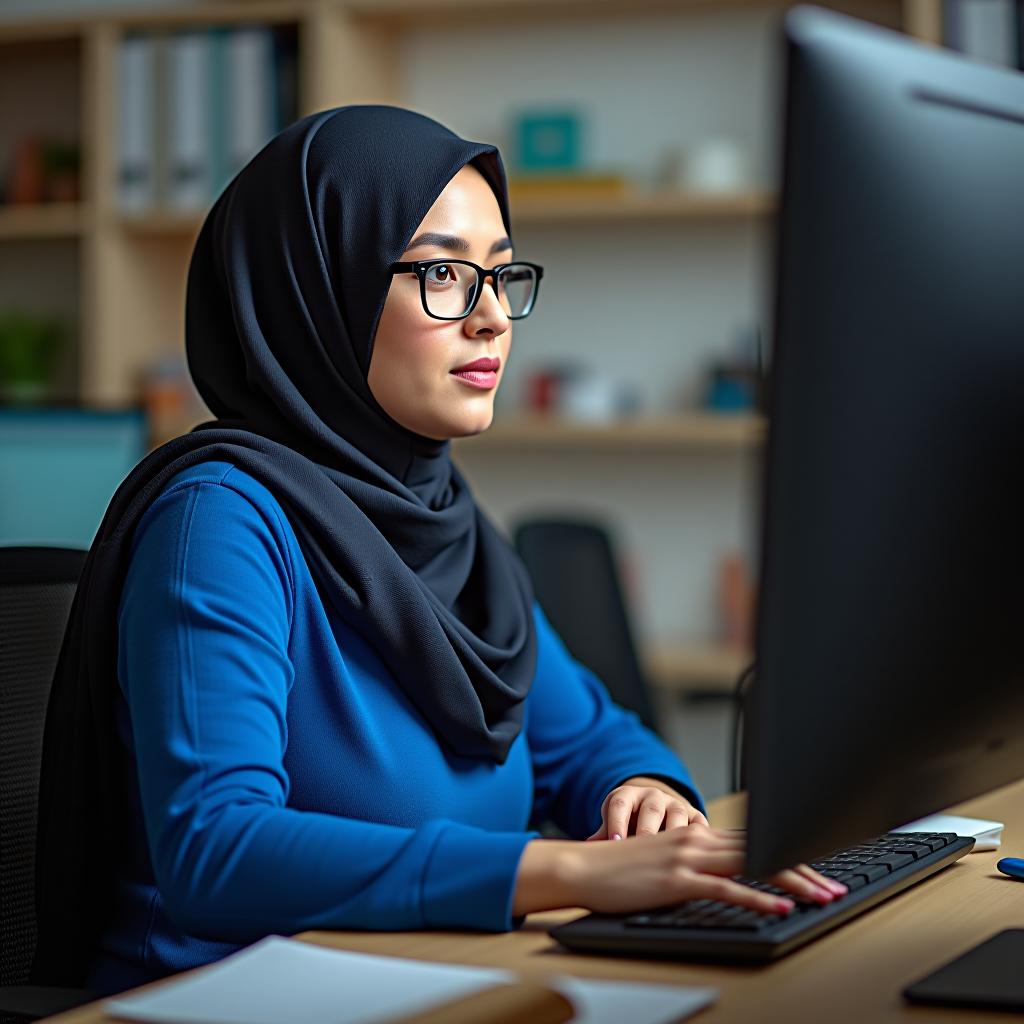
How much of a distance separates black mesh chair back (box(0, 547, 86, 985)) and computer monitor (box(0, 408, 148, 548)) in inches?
40.2

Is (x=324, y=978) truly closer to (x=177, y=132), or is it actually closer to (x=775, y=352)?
(x=775, y=352)

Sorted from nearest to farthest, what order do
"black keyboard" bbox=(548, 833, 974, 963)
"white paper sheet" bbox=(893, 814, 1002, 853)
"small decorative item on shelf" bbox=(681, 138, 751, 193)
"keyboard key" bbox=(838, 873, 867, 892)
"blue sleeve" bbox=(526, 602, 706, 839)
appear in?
1. "black keyboard" bbox=(548, 833, 974, 963)
2. "keyboard key" bbox=(838, 873, 867, 892)
3. "white paper sheet" bbox=(893, 814, 1002, 853)
4. "blue sleeve" bbox=(526, 602, 706, 839)
5. "small decorative item on shelf" bbox=(681, 138, 751, 193)

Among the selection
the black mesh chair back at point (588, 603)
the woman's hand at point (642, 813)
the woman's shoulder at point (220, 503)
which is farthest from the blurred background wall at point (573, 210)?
the woman's shoulder at point (220, 503)

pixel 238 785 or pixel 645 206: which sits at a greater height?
pixel 645 206

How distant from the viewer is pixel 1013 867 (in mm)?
1081

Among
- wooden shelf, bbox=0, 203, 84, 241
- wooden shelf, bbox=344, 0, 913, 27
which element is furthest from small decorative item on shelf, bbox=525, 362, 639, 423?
wooden shelf, bbox=0, 203, 84, 241

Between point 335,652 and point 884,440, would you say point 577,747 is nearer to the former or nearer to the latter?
point 335,652

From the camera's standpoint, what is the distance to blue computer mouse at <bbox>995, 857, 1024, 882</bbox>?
42.4 inches

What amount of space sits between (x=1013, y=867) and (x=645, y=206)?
94.3 inches

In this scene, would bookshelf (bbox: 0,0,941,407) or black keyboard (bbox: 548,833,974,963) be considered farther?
bookshelf (bbox: 0,0,941,407)

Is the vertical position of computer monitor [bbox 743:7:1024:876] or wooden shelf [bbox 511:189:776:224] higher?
wooden shelf [bbox 511:189:776:224]

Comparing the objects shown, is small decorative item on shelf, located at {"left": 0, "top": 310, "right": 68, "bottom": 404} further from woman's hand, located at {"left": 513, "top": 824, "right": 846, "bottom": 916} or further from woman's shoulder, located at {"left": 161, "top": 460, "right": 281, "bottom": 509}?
woman's hand, located at {"left": 513, "top": 824, "right": 846, "bottom": 916}

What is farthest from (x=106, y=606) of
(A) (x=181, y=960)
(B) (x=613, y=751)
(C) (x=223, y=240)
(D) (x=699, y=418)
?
(D) (x=699, y=418)

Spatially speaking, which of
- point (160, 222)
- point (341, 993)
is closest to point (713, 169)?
point (160, 222)
